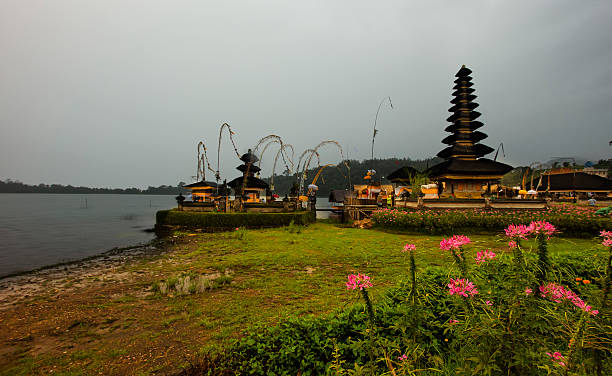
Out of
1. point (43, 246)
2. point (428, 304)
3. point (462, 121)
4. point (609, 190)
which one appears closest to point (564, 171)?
point (609, 190)

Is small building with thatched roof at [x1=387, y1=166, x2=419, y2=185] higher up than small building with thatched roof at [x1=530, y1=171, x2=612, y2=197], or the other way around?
small building with thatched roof at [x1=387, y1=166, x2=419, y2=185]

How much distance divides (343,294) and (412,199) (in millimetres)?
15203

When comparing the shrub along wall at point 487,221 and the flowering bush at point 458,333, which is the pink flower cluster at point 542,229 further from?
the shrub along wall at point 487,221

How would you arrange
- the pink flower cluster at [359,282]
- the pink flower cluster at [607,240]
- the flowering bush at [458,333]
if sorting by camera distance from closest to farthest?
the flowering bush at [458,333], the pink flower cluster at [607,240], the pink flower cluster at [359,282]

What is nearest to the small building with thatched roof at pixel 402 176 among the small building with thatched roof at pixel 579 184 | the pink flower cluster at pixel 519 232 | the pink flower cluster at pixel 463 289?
the small building with thatched roof at pixel 579 184

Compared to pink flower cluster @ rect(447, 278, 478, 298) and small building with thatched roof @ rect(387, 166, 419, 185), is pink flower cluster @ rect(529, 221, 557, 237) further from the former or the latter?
small building with thatched roof @ rect(387, 166, 419, 185)

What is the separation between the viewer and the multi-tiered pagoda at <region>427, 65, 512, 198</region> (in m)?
23.7

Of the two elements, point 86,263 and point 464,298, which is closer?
point 464,298

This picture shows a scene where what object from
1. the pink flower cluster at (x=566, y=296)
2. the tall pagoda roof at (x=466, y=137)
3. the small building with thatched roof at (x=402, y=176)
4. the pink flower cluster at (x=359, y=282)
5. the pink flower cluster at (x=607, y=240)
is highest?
the tall pagoda roof at (x=466, y=137)

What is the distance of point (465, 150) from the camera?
26.6 m

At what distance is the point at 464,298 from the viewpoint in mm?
2133

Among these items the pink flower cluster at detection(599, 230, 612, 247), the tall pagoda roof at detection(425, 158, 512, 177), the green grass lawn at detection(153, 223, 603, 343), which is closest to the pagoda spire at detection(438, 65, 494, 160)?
the tall pagoda roof at detection(425, 158, 512, 177)

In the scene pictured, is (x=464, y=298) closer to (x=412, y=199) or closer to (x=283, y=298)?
(x=283, y=298)

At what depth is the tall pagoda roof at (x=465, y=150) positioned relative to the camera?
77.5 ft
